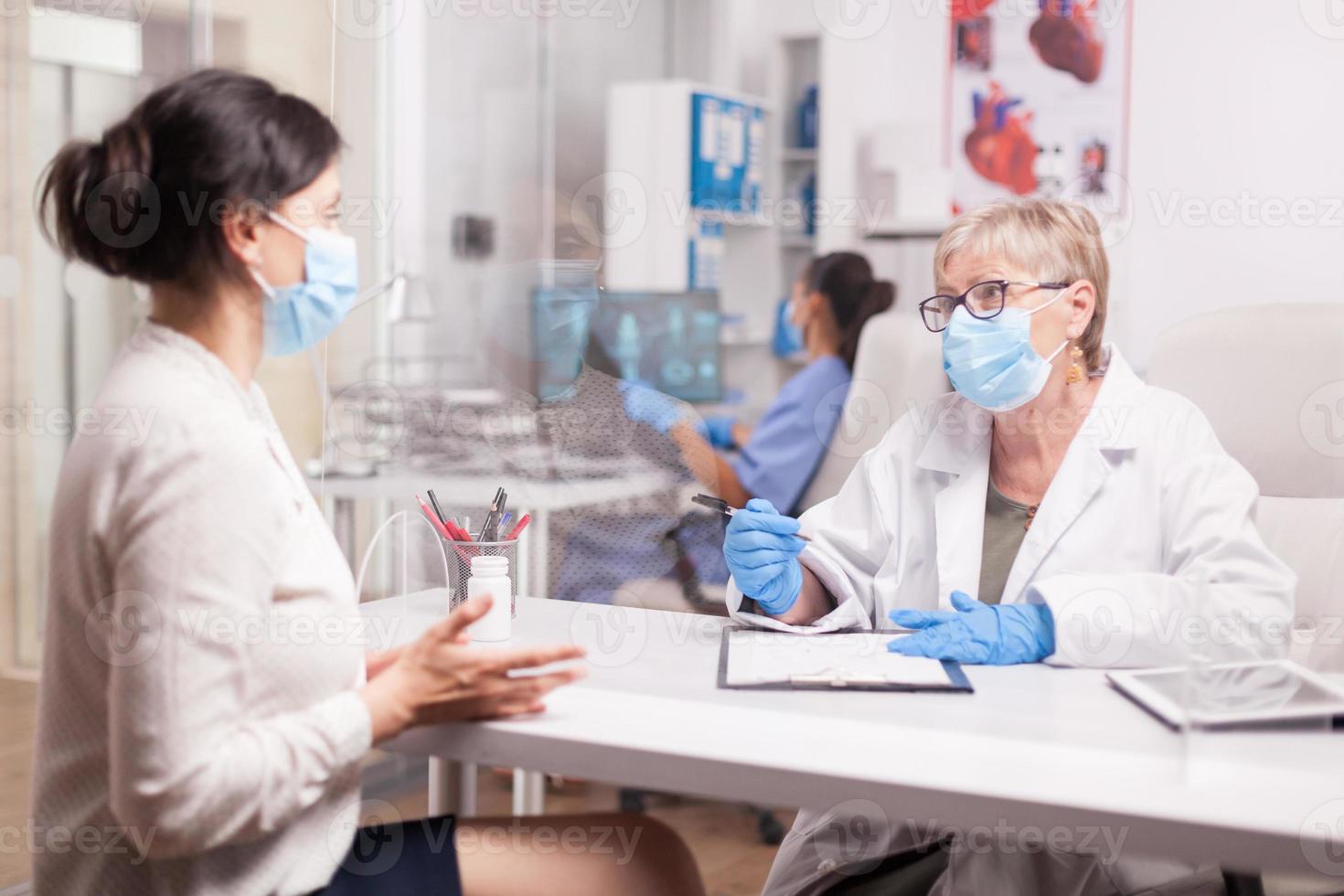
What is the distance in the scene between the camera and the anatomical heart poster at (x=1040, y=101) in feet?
15.5

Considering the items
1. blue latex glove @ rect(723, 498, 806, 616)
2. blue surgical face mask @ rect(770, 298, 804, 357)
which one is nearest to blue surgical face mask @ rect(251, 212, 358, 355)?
blue latex glove @ rect(723, 498, 806, 616)

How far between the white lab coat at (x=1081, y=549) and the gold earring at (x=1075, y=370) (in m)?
0.05

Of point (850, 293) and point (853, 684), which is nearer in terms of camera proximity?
point (853, 684)

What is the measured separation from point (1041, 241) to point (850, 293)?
69.3 inches

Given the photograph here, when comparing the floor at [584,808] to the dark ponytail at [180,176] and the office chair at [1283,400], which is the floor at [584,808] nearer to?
the office chair at [1283,400]

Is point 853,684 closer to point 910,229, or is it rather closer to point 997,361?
point 997,361

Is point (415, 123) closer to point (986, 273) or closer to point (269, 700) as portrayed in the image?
point (986, 273)

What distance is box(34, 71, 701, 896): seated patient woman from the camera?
1004 mm

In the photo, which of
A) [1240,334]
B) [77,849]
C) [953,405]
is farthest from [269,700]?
[1240,334]

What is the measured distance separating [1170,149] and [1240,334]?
121 inches

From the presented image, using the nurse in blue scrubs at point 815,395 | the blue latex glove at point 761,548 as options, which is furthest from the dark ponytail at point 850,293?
the blue latex glove at point 761,548

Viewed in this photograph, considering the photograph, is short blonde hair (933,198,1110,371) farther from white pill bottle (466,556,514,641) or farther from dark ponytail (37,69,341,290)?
dark ponytail (37,69,341,290)

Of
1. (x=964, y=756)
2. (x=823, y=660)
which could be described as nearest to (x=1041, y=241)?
(x=823, y=660)

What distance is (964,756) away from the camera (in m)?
1.03
